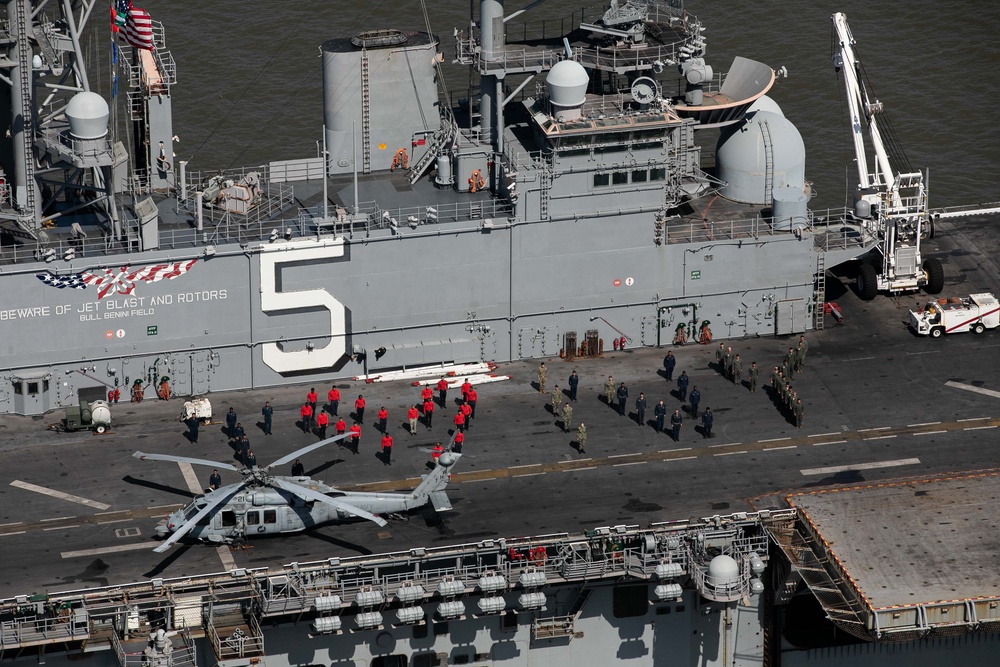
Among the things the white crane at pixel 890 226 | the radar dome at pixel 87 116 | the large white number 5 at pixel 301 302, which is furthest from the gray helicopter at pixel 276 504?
the white crane at pixel 890 226

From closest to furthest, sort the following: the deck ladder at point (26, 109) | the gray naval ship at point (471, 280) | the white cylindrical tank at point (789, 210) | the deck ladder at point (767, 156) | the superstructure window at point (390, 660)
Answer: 1. the gray naval ship at point (471, 280)
2. the superstructure window at point (390, 660)
3. the deck ladder at point (26, 109)
4. the white cylindrical tank at point (789, 210)
5. the deck ladder at point (767, 156)

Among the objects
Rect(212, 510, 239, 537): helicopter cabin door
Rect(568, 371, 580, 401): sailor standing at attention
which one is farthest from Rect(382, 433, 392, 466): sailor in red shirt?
Rect(568, 371, 580, 401): sailor standing at attention

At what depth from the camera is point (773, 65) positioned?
9869 cm

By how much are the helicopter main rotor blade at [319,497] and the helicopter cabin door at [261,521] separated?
3.55ft

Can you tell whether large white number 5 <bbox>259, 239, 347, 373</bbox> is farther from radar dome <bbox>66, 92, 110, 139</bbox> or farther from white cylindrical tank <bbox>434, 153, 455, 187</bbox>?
radar dome <bbox>66, 92, 110, 139</bbox>

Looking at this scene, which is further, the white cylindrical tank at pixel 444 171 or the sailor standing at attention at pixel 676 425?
the white cylindrical tank at pixel 444 171

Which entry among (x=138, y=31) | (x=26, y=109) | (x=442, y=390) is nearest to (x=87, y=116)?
(x=26, y=109)

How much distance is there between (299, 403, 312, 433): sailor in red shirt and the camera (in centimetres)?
6962

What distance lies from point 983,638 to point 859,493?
20.8 ft

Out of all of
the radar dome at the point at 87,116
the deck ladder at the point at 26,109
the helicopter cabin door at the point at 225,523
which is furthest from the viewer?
the deck ladder at the point at 26,109

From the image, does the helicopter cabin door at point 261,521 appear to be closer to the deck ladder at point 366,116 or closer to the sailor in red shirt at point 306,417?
the sailor in red shirt at point 306,417

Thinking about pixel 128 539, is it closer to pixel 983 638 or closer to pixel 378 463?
pixel 378 463

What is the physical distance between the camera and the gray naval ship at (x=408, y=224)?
70.7m

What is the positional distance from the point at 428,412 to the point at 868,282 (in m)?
20.3
